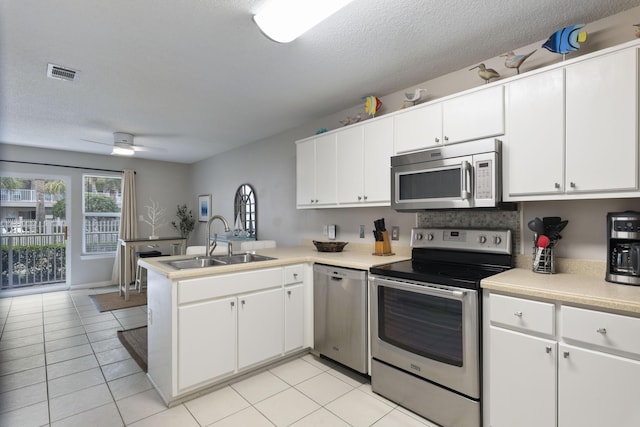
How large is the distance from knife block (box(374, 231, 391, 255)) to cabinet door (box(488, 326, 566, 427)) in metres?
1.22

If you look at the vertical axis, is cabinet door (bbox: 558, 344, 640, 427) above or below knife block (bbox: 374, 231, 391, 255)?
below

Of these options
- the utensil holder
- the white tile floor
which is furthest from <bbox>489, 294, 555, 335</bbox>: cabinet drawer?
the white tile floor

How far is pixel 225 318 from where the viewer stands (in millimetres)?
2359

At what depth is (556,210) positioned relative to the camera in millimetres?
2105

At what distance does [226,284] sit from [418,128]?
1.86m

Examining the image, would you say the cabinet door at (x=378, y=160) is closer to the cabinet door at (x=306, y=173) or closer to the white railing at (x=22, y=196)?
the cabinet door at (x=306, y=173)

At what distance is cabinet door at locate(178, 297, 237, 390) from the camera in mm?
2166

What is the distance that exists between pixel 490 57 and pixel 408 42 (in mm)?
Result: 692

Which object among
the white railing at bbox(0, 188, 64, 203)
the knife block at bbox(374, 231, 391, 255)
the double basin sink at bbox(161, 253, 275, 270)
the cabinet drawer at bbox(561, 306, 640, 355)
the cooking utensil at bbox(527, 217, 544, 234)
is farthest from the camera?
the white railing at bbox(0, 188, 64, 203)

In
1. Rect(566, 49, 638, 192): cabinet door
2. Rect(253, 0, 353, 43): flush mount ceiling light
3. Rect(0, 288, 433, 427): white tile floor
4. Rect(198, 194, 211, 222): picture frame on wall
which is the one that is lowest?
Rect(0, 288, 433, 427): white tile floor

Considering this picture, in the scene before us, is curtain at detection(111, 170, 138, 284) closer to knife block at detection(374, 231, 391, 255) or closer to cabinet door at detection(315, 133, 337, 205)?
cabinet door at detection(315, 133, 337, 205)

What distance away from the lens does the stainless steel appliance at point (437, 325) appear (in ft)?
6.11

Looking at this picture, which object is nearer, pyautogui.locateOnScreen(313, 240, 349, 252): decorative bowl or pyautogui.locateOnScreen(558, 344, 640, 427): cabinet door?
pyautogui.locateOnScreen(558, 344, 640, 427): cabinet door

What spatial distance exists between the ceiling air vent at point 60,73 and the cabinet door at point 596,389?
3.73 meters
